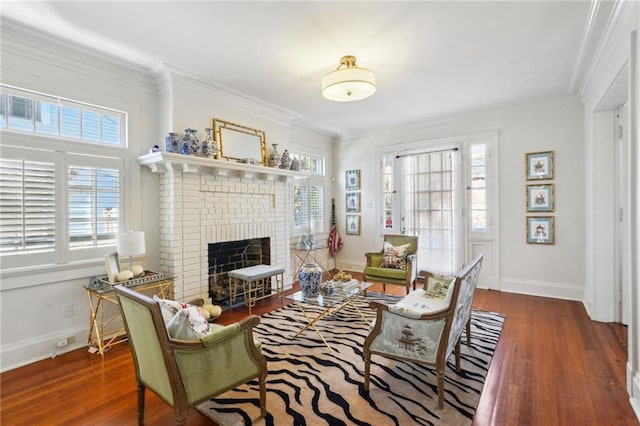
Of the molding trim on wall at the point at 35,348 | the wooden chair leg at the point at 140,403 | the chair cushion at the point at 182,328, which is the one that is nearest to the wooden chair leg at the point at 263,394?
the chair cushion at the point at 182,328

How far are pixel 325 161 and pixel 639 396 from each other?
17.6ft

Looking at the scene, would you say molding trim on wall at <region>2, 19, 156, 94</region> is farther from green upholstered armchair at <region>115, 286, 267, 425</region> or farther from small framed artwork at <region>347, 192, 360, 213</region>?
small framed artwork at <region>347, 192, 360, 213</region>

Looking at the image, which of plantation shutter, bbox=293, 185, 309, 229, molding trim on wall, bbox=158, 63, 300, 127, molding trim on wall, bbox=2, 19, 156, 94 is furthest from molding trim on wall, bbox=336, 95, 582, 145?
molding trim on wall, bbox=2, 19, 156, 94

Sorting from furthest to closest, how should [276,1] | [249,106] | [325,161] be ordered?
[325,161] < [249,106] < [276,1]

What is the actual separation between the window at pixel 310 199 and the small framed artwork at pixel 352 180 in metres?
0.54

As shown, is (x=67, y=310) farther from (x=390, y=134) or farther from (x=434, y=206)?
(x=390, y=134)

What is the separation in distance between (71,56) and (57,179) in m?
1.20

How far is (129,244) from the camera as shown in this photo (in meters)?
3.04

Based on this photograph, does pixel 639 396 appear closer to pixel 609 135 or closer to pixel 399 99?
pixel 609 135

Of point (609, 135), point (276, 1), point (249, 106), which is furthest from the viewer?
point (249, 106)

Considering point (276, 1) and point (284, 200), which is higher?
point (276, 1)

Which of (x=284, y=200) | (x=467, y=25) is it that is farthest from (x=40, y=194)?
(x=467, y=25)

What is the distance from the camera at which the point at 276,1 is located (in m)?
2.33

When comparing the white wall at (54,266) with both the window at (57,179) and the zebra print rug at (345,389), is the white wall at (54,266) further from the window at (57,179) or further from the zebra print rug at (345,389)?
the zebra print rug at (345,389)
